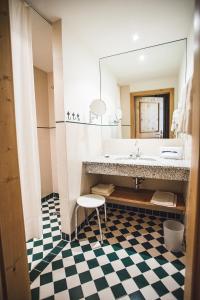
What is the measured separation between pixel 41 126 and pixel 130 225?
7.21ft

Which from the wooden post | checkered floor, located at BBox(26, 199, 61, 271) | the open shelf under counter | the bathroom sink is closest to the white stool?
the open shelf under counter

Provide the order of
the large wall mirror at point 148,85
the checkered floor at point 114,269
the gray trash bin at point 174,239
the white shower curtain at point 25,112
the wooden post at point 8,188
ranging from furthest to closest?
the large wall mirror at point 148,85
the gray trash bin at point 174,239
the white shower curtain at point 25,112
the checkered floor at point 114,269
the wooden post at point 8,188

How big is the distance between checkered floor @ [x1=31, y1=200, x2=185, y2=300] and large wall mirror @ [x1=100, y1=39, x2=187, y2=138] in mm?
1405

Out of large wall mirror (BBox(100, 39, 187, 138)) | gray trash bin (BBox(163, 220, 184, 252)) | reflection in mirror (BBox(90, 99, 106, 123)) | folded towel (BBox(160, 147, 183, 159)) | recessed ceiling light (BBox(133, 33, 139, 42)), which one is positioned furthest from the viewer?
reflection in mirror (BBox(90, 99, 106, 123))

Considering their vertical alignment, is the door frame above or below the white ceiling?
below

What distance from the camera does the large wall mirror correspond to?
6.93 feet

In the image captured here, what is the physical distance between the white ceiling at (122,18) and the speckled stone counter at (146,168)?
146 cm

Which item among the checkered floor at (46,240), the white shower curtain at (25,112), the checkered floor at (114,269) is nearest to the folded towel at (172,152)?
the checkered floor at (114,269)

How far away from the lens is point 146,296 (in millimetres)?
1202

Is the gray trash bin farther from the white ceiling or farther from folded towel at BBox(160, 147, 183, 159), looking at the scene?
the white ceiling

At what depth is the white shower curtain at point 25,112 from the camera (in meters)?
1.33

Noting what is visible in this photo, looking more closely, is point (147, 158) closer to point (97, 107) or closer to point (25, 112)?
point (97, 107)

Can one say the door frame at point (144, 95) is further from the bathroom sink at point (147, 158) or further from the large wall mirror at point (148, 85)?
the bathroom sink at point (147, 158)

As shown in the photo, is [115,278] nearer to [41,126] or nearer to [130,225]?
[130,225]
